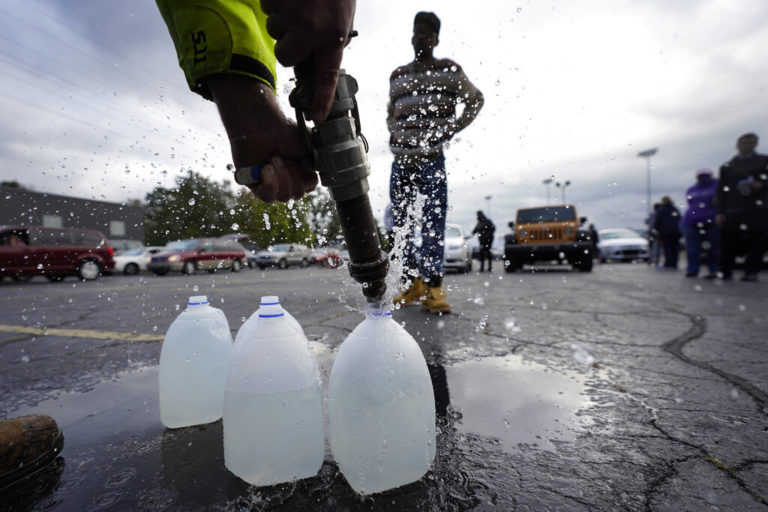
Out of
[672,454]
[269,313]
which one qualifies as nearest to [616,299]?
[672,454]

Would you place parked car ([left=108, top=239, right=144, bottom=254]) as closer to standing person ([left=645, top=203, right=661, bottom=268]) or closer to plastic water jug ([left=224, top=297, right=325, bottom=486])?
standing person ([left=645, top=203, right=661, bottom=268])

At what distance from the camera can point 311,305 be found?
4.17m

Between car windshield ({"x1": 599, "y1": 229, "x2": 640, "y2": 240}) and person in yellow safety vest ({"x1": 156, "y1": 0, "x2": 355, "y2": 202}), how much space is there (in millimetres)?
17283

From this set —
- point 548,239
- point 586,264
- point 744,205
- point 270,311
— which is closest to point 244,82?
point 270,311

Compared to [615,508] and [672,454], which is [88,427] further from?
[672,454]

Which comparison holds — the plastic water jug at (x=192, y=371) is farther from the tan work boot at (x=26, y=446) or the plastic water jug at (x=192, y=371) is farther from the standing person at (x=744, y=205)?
the standing person at (x=744, y=205)

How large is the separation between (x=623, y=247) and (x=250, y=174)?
16451 millimetres

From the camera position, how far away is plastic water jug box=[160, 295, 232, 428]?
4.34 feet

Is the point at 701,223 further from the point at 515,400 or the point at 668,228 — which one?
the point at 515,400

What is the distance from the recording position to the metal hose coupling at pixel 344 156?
1.06 meters

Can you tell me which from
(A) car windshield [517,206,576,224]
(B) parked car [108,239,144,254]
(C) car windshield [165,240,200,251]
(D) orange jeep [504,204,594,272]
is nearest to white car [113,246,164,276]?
(B) parked car [108,239,144,254]

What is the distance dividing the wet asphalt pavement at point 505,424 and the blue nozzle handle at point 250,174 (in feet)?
2.01

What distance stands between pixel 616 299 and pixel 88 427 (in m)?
4.67

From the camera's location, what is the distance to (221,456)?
1138mm
